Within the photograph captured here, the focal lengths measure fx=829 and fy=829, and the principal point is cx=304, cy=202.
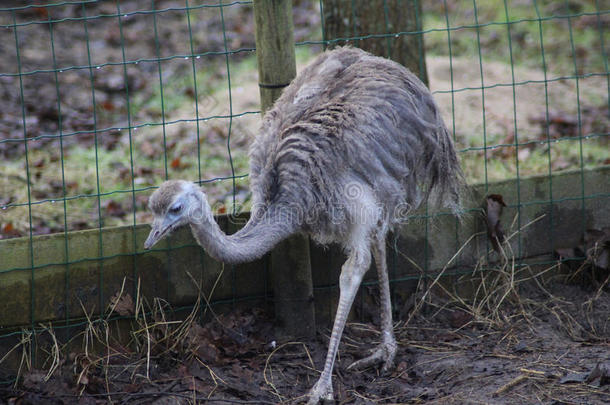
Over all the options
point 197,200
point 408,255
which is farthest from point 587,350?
point 197,200

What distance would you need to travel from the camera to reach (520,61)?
997 centimetres

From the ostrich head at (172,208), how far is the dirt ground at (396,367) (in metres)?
0.92

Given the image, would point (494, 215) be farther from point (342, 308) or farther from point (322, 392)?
point (322, 392)

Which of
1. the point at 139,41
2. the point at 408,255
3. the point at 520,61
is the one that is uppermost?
the point at 139,41

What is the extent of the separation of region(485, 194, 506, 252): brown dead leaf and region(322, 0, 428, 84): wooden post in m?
1.13

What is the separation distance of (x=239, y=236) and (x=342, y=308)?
2.41 feet

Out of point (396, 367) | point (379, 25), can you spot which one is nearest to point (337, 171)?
point (396, 367)

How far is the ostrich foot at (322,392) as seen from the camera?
177 inches

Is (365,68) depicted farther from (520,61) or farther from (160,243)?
(520,61)

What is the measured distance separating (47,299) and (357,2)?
293 cm

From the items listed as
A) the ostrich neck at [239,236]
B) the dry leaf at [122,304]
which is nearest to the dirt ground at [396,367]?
the dry leaf at [122,304]

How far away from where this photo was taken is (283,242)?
5.10 meters

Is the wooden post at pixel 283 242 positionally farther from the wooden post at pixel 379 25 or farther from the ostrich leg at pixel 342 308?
the wooden post at pixel 379 25

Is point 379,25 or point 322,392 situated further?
point 379,25
